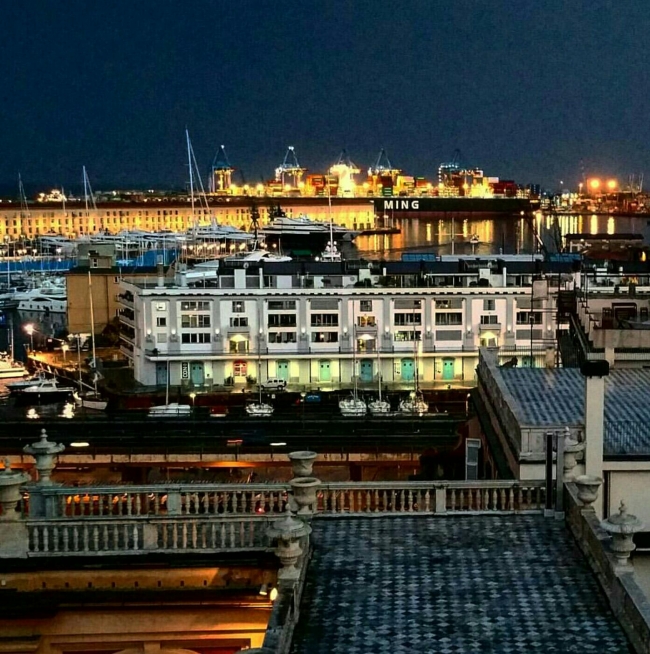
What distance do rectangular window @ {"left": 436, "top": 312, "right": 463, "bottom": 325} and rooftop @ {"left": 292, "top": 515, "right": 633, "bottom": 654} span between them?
98.7 ft

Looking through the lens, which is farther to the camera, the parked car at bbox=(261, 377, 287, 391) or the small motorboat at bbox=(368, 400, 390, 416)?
the parked car at bbox=(261, 377, 287, 391)

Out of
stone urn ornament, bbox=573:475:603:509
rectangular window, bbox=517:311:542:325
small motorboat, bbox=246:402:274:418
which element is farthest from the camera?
rectangular window, bbox=517:311:542:325

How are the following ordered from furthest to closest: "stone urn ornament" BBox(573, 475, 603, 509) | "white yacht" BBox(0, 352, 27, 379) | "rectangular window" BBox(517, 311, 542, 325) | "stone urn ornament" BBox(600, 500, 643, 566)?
"white yacht" BBox(0, 352, 27, 379) → "rectangular window" BBox(517, 311, 542, 325) → "stone urn ornament" BBox(573, 475, 603, 509) → "stone urn ornament" BBox(600, 500, 643, 566)

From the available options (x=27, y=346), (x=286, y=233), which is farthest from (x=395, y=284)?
(x=286, y=233)

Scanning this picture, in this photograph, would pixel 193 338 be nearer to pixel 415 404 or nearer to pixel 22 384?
pixel 22 384

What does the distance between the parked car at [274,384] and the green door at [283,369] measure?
345 mm

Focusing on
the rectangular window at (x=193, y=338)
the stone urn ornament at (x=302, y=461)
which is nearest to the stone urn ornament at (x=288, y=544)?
the stone urn ornament at (x=302, y=461)

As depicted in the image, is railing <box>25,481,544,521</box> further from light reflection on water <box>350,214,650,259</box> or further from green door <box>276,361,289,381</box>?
light reflection on water <box>350,214,650,259</box>

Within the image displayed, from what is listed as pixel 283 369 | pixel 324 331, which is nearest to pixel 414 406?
pixel 324 331

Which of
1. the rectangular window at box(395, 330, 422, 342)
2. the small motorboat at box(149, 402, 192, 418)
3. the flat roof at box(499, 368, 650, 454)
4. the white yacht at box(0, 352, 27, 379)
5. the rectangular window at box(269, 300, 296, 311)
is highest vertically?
the rectangular window at box(269, 300, 296, 311)

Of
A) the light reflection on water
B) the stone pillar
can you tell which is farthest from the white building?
the light reflection on water

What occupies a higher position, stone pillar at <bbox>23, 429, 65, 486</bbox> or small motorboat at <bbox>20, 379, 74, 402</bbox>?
stone pillar at <bbox>23, 429, 65, 486</bbox>

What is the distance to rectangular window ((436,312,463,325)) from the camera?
3778 cm

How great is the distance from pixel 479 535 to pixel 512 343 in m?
30.4
